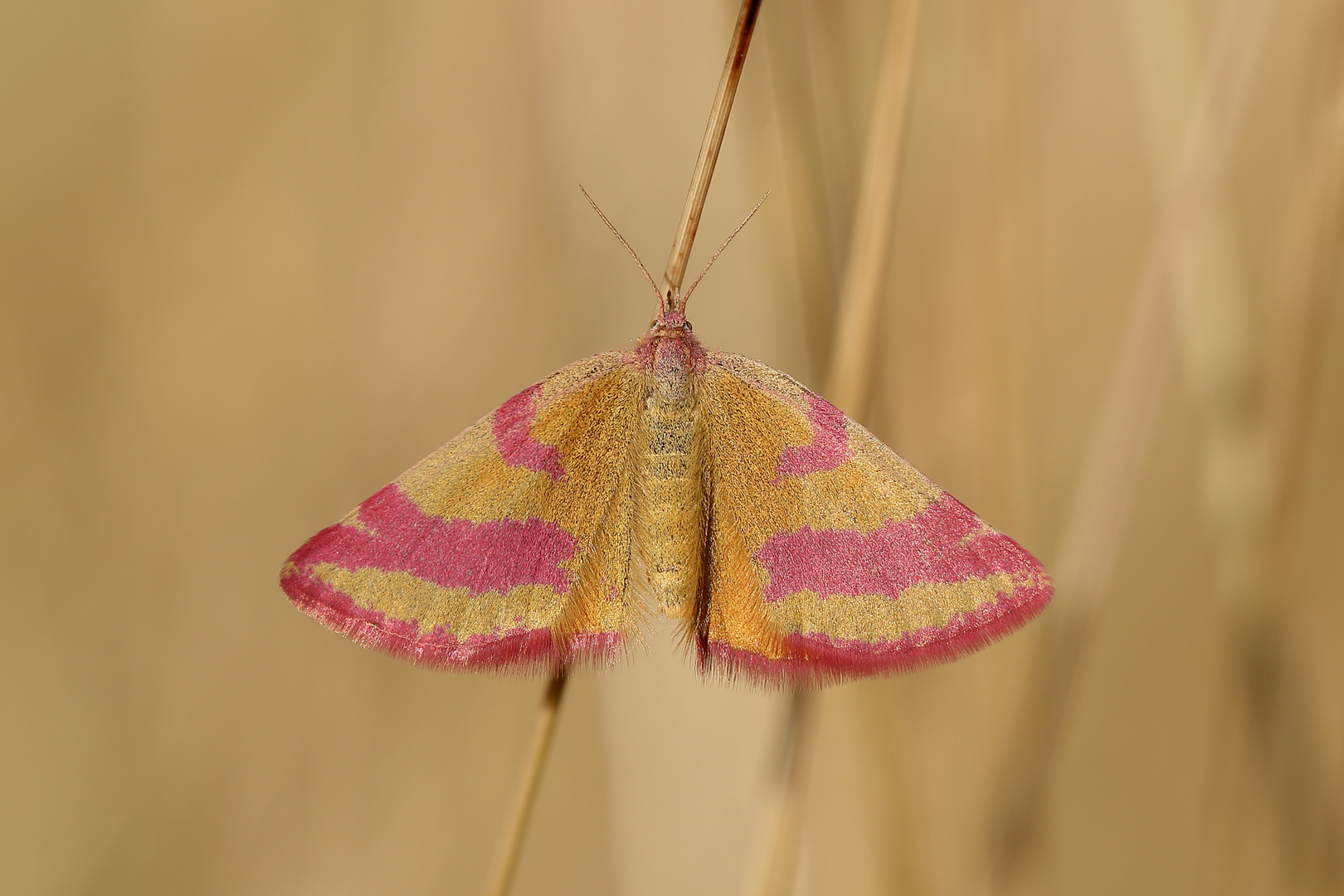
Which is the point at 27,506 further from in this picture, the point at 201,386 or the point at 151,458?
the point at 201,386

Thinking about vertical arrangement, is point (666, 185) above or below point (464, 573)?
above

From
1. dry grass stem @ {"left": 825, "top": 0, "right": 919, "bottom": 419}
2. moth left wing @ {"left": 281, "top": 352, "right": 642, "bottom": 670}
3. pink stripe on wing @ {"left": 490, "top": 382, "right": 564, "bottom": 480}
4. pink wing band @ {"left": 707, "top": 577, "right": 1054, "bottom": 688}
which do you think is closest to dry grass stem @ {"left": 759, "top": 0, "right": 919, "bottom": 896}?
dry grass stem @ {"left": 825, "top": 0, "right": 919, "bottom": 419}

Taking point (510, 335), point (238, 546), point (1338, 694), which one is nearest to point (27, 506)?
point (238, 546)

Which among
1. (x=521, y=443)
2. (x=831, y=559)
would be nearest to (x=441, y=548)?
(x=521, y=443)

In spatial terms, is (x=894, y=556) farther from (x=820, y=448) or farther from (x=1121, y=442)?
(x=1121, y=442)

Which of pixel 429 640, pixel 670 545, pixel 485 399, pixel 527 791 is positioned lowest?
pixel 527 791
